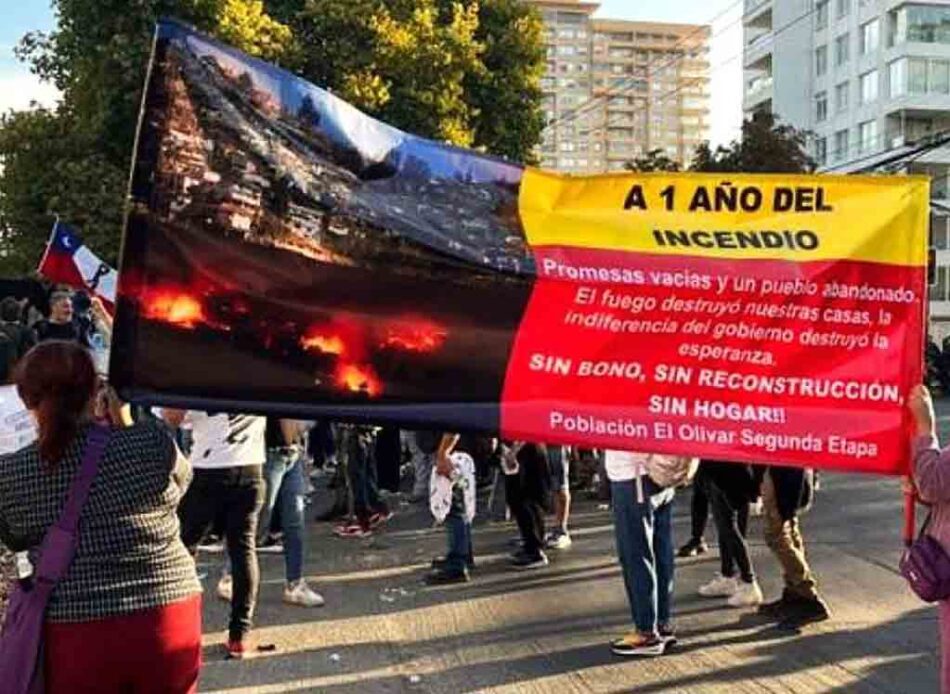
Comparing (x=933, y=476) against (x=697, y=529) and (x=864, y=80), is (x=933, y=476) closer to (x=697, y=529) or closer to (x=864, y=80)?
(x=697, y=529)

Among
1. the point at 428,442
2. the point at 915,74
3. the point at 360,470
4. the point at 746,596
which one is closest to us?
the point at 746,596

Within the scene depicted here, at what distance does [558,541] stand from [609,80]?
157053mm

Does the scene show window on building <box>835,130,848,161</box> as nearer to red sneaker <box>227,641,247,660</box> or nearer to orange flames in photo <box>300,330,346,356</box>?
red sneaker <box>227,641,247,660</box>

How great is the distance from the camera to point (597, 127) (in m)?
158

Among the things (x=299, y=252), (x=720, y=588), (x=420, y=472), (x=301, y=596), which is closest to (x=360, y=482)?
(x=420, y=472)

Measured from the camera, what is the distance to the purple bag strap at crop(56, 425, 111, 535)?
3.38 metres

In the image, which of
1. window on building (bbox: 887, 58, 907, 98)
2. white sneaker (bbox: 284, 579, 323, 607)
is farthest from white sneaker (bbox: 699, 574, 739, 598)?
window on building (bbox: 887, 58, 907, 98)

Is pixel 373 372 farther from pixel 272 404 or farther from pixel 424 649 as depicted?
pixel 424 649

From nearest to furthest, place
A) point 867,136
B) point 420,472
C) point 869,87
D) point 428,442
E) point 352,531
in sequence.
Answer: point 428,442, point 352,531, point 420,472, point 869,87, point 867,136

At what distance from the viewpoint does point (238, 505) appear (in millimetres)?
6188

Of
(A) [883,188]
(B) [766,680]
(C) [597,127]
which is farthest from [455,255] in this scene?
(C) [597,127]

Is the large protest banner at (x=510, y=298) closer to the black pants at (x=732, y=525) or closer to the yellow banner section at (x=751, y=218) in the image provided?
the yellow banner section at (x=751, y=218)

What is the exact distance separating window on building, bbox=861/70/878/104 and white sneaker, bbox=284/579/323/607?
58820 mm

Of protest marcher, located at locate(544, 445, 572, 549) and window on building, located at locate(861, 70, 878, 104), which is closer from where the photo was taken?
protest marcher, located at locate(544, 445, 572, 549)
